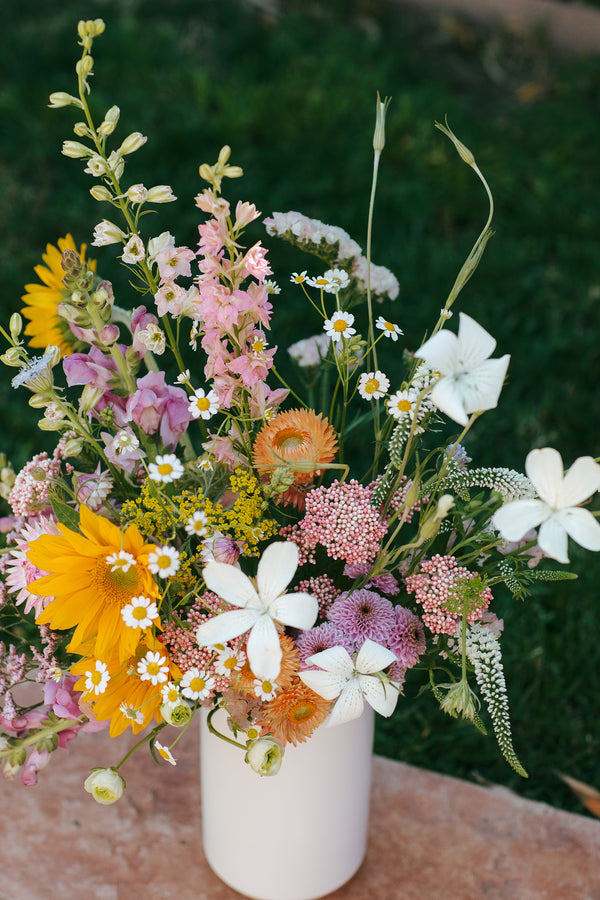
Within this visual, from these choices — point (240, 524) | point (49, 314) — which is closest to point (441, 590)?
point (240, 524)

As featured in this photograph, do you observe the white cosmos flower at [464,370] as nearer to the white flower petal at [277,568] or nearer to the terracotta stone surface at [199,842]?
the white flower petal at [277,568]

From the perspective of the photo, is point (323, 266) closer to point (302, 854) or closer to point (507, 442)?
point (507, 442)

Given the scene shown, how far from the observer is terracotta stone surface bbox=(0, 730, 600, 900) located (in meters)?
1.05

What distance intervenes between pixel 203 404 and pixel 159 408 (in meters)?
0.07

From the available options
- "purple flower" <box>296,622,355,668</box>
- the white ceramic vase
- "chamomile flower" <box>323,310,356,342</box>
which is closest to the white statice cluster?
"chamomile flower" <box>323,310,356,342</box>

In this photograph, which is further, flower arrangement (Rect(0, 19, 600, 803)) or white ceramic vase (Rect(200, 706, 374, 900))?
white ceramic vase (Rect(200, 706, 374, 900))

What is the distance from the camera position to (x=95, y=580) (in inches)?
29.4

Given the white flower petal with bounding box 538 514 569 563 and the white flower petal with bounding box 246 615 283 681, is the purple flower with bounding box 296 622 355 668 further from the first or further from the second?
the white flower petal with bounding box 538 514 569 563

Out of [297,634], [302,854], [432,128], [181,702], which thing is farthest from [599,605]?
[432,128]

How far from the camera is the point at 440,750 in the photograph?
57.2 inches

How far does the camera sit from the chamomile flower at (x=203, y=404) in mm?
729

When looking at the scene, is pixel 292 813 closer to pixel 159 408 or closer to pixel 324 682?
pixel 324 682

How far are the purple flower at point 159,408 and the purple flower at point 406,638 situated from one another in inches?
9.3

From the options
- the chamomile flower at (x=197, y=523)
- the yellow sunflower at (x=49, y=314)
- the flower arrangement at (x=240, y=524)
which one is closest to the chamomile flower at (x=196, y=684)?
the flower arrangement at (x=240, y=524)
